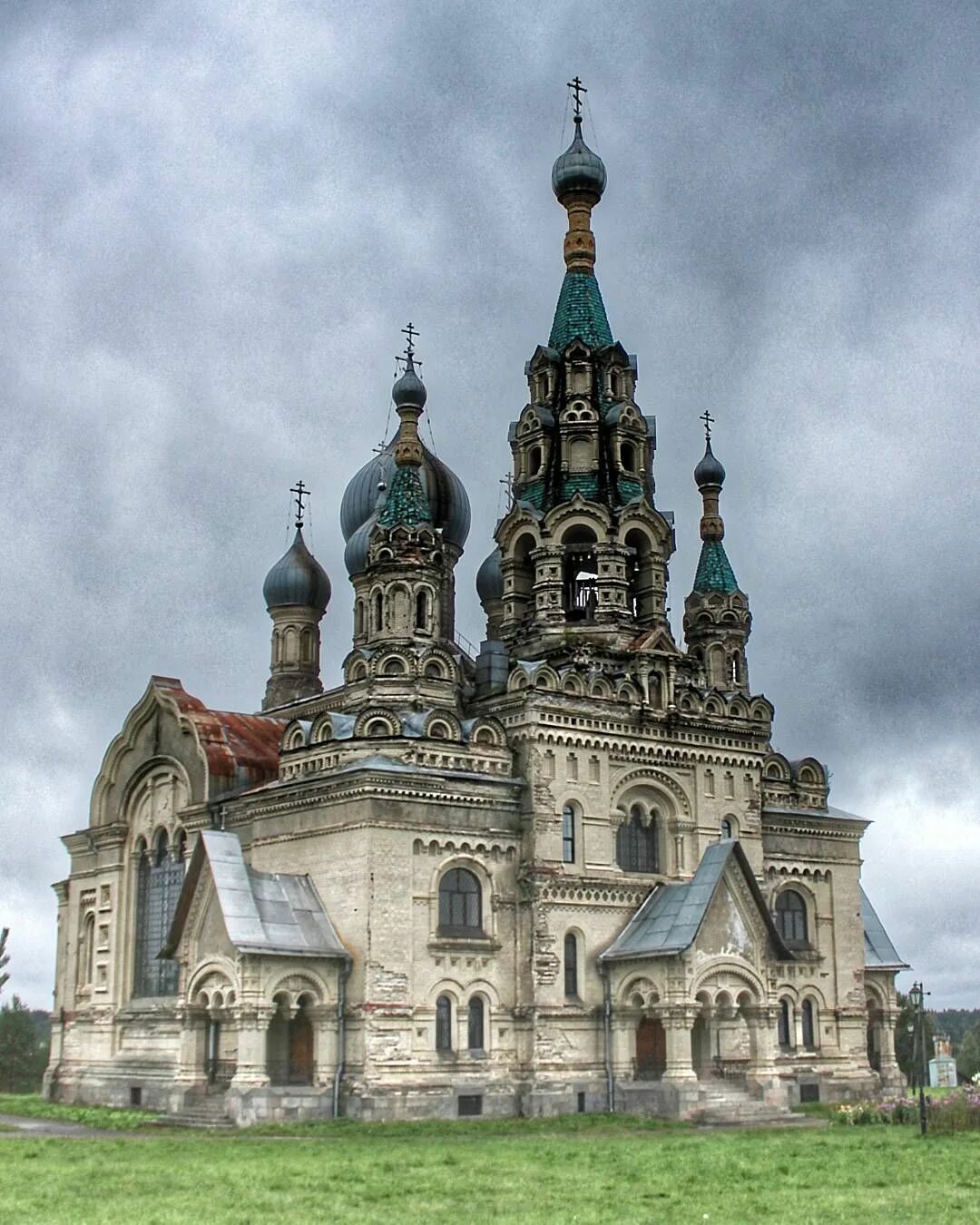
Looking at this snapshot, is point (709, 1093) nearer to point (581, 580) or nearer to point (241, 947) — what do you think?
point (241, 947)

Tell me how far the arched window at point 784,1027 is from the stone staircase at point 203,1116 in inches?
507

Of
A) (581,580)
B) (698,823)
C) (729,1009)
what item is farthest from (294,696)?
(729,1009)

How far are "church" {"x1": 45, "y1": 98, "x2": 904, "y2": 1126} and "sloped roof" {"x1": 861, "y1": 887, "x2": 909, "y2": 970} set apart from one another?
0.30 ft

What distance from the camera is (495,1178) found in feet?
66.2

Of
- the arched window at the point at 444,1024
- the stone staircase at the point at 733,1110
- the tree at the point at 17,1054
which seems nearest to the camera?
the stone staircase at the point at 733,1110

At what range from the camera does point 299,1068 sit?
31703mm

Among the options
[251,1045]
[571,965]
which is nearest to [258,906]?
[251,1045]

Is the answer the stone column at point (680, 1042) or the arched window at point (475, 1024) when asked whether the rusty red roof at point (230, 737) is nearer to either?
the arched window at point (475, 1024)

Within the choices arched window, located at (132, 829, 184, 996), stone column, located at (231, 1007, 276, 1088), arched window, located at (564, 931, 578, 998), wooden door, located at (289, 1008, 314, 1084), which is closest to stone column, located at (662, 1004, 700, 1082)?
arched window, located at (564, 931, 578, 998)

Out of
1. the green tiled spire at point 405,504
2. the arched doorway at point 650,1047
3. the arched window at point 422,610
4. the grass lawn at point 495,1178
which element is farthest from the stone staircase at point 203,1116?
the green tiled spire at point 405,504

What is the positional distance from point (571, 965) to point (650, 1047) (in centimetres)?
241

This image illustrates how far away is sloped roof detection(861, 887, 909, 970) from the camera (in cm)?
4047

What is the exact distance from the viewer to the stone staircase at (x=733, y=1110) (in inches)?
1237

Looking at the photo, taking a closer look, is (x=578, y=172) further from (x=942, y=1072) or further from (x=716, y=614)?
(x=942, y=1072)
